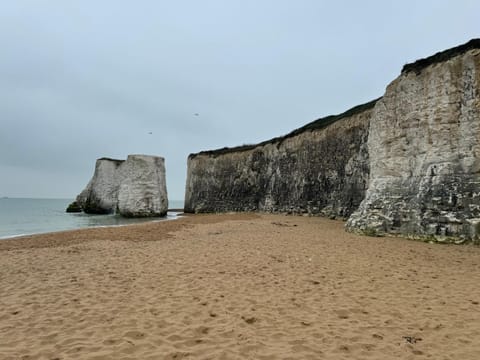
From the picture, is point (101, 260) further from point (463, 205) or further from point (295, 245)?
point (463, 205)

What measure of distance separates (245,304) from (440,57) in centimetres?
1156

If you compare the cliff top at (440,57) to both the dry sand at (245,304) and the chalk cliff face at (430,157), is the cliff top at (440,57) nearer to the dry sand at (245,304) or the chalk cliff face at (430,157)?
the chalk cliff face at (430,157)

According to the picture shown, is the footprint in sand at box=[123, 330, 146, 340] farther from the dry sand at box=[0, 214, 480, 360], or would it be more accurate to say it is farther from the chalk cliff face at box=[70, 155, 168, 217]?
the chalk cliff face at box=[70, 155, 168, 217]

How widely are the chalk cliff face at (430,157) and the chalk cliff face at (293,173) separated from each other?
618 cm

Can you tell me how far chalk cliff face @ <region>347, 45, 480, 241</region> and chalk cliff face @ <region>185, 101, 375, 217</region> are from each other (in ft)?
20.3

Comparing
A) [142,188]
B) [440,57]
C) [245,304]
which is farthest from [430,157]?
[142,188]

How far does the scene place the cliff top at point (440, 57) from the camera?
982 cm

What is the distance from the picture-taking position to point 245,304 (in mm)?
4422

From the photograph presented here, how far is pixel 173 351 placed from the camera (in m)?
3.05

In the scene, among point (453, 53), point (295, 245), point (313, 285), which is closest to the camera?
point (313, 285)

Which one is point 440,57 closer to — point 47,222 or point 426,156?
point 426,156

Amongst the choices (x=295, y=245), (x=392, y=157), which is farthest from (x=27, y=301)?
(x=392, y=157)

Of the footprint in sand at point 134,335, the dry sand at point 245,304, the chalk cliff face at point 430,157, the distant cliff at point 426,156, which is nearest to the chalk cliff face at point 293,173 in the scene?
the distant cliff at point 426,156

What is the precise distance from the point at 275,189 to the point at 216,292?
23.4 metres
